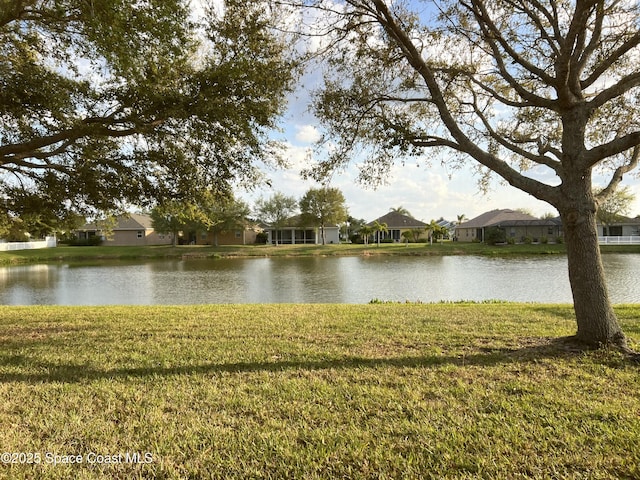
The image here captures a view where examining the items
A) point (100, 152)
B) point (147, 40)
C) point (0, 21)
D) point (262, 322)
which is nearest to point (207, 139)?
point (147, 40)

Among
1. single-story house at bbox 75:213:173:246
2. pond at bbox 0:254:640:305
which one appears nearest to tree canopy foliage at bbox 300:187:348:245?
single-story house at bbox 75:213:173:246

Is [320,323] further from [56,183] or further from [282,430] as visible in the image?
[56,183]

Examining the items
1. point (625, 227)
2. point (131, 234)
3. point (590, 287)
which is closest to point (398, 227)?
point (625, 227)

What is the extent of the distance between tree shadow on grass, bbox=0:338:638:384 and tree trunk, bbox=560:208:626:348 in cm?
33

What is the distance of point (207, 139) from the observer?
279 inches

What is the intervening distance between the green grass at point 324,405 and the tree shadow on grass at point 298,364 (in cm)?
3

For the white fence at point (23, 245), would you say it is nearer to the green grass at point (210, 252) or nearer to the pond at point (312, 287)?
the green grass at point (210, 252)

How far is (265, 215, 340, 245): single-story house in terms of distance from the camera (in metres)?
57.9

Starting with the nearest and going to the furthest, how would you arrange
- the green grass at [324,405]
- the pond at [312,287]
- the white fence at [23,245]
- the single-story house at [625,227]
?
the green grass at [324,405] → the pond at [312,287] → the white fence at [23,245] → the single-story house at [625,227]

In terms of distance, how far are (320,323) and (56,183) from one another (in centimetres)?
603

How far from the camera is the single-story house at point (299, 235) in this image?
5795 centimetres

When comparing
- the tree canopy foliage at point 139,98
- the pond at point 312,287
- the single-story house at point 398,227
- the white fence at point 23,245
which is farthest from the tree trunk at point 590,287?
the white fence at point 23,245

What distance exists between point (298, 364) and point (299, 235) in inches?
2142

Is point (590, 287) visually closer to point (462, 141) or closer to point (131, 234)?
point (462, 141)
